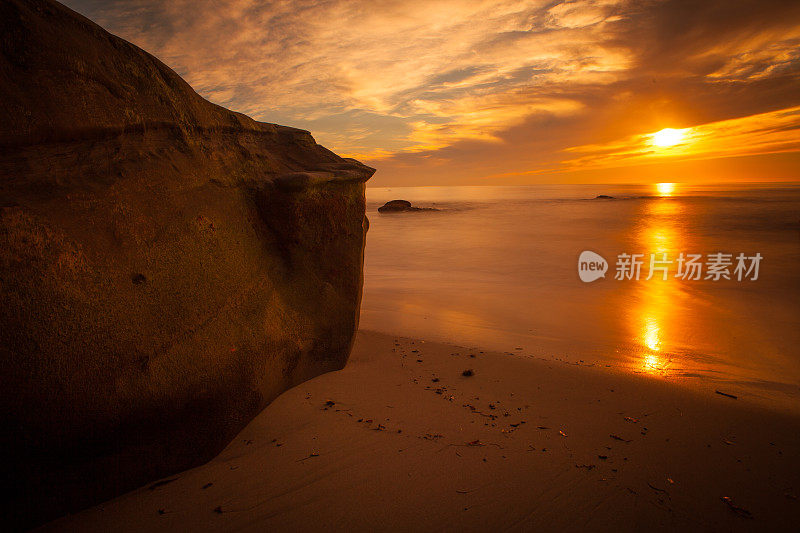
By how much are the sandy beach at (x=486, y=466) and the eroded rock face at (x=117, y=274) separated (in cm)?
30

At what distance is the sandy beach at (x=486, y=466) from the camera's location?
2.19m

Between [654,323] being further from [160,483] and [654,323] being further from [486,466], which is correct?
[160,483]

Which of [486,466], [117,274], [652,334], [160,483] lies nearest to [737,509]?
[486,466]

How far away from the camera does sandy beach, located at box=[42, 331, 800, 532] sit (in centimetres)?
219

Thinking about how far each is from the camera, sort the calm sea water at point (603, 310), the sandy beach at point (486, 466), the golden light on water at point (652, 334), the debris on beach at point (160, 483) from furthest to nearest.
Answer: the golden light on water at point (652, 334) < the calm sea water at point (603, 310) < the debris on beach at point (160, 483) < the sandy beach at point (486, 466)

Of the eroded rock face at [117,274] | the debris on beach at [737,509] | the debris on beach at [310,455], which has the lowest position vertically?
the debris on beach at [310,455]

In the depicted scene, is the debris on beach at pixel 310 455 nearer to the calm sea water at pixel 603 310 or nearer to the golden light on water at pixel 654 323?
the calm sea water at pixel 603 310

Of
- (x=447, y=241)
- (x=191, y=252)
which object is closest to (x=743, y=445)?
(x=191, y=252)

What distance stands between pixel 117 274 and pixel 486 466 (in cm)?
263

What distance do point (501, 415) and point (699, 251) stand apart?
1886 centimetres

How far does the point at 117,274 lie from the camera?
2381 millimetres

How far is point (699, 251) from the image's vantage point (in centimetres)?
1727

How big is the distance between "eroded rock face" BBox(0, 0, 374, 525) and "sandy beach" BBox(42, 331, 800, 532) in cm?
30

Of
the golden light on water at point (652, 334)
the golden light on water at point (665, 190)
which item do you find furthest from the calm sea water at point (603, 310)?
the golden light on water at point (665, 190)
